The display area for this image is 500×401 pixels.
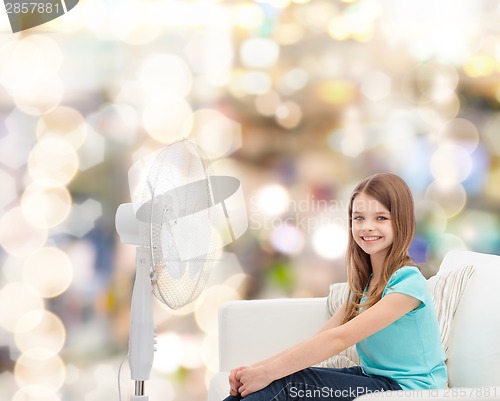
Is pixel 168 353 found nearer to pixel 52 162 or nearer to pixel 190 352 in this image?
pixel 190 352

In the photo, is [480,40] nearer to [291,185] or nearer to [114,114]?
[291,185]

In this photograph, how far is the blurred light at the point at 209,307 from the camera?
2.84m

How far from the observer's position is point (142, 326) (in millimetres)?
1743

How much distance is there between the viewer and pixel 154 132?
282cm

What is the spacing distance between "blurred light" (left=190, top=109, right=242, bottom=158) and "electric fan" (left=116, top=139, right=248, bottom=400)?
40.7 inches

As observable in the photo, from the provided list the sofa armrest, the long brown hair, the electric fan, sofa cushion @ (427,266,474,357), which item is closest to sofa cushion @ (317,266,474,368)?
sofa cushion @ (427,266,474,357)

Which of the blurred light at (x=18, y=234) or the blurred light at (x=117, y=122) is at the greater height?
the blurred light at (x=117, y=122)

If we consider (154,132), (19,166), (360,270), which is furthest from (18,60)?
(360,270)

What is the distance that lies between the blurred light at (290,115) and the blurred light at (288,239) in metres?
0.40

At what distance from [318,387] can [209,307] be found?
1.29 meters

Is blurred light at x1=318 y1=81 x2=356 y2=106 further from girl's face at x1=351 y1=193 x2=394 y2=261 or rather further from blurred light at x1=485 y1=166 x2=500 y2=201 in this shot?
girl's face at x1=351 y1=193 x2=394 y2=261

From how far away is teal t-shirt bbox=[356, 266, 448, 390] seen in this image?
1.65 metres

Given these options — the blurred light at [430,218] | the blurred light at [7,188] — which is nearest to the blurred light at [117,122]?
the blurred light at [7,188]

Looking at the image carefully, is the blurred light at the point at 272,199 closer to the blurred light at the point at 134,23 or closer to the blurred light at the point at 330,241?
the blurred light at the point at 330,241
